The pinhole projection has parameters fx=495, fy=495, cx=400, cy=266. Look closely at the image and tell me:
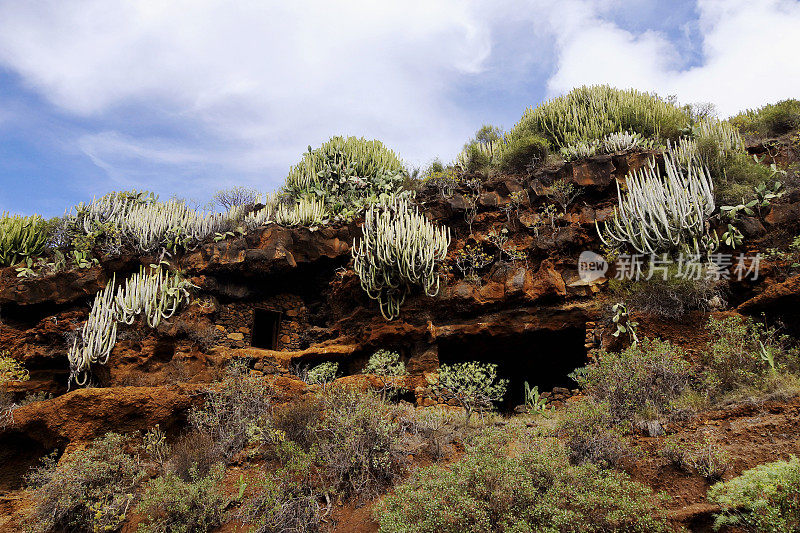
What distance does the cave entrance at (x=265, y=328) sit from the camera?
11.7m

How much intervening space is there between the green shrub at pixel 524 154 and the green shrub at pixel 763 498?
9196 millimetres

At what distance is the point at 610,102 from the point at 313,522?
13.2 m

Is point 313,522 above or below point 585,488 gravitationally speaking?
below

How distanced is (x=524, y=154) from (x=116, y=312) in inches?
404

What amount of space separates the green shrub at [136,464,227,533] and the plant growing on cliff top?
15.9ft

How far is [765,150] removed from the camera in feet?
36.5

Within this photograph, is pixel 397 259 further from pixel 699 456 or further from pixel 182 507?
pixel 699 456

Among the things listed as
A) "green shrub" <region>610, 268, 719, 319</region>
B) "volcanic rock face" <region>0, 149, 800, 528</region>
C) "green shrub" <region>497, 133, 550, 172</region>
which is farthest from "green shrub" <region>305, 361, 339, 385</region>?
"green shrub" <region>497, 133, 550, 172</region>

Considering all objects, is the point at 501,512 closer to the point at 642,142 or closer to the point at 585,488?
the point at 585,488

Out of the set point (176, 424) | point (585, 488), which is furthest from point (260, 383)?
point (585, 488)

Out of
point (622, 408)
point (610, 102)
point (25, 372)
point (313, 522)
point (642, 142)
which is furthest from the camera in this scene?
point (610, 102)

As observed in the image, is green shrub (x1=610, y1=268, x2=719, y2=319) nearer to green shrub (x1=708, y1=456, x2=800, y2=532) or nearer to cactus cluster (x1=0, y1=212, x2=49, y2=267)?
green shrub (x1=708, y1=456, x2=800, y2=532)

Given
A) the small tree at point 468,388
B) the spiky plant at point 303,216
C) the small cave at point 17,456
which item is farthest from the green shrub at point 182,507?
the spiky plant at point 303,216

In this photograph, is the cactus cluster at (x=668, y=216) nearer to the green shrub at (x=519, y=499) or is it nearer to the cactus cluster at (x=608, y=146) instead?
the cactus cluster at (x=608, y=146)
